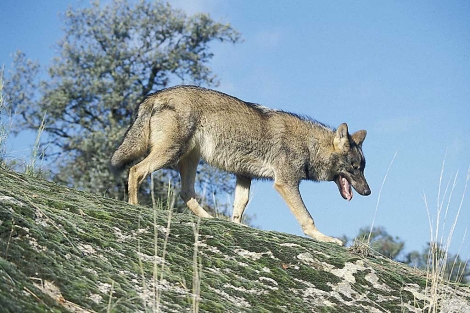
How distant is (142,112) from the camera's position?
877cm

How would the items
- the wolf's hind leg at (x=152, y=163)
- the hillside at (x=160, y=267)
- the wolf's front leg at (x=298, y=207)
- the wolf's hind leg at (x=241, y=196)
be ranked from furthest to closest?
the wolf's hind leg at (x=241, y=196)
the wolf's front leg at (x=298, y=207)
the wolf's hind leg at (x=152, y=163)
the hillside at (x=160, y=267)

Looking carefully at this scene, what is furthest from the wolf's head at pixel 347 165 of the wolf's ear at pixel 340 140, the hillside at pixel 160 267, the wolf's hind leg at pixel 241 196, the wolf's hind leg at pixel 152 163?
the hillside at pixel 160 267

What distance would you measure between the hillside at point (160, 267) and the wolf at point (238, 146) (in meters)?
2.86

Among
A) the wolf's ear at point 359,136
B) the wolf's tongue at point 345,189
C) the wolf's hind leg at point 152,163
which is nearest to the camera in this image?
the wolf's hind leg at point 152,163

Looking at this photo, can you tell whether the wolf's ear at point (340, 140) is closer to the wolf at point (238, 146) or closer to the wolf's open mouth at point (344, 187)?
the wolf at point (238, 146)

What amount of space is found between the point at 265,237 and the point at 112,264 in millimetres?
1703

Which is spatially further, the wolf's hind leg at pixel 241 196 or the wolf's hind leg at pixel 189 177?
the wolf's hind leg at pixel 241 196

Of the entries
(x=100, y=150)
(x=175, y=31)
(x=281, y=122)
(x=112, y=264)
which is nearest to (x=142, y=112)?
(x=281, y=122)

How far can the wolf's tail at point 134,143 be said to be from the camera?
27.7 ft

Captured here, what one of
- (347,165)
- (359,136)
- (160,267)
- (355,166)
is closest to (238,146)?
(347,165)

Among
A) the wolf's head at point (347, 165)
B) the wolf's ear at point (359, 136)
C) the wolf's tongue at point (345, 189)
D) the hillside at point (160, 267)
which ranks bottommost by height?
the hillside at point (160, 267)

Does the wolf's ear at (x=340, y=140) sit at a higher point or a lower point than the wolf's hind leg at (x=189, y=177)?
higher

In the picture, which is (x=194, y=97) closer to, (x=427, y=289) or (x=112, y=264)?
(x=427, y=289)

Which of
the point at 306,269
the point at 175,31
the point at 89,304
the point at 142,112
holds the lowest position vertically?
the point at 89,304
